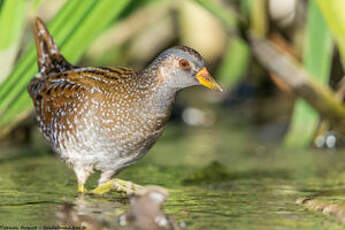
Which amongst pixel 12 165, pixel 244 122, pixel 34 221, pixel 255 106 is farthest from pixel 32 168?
pixel 255 106

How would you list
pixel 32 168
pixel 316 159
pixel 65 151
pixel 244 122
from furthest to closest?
pixel 244 122, pixel 316 159, pixel 32 168, pixel 65 151

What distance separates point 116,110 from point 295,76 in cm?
174

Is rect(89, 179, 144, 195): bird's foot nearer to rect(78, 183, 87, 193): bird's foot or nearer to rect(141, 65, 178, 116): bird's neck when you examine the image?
rect(78, 183, 87, 193): bird's foot

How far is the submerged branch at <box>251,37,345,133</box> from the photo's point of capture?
5.13 meters

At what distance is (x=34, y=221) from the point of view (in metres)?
3.21

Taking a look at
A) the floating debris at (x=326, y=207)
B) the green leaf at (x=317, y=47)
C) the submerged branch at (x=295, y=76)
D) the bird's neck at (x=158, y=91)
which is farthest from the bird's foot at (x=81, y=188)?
the green leaf at (x=317, y=47)

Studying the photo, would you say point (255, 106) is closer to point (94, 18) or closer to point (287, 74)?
point (287, 74)

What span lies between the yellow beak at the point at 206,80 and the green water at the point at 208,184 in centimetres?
59

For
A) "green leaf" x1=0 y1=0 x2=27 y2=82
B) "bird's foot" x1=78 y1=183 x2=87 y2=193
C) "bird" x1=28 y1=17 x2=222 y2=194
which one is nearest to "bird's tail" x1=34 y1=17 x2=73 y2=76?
"green leaf" x1=0 y1=0 x2=27 y2=82

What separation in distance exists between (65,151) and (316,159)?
6.63 ft

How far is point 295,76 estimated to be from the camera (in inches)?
205

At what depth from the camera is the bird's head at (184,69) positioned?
3801 millimetres

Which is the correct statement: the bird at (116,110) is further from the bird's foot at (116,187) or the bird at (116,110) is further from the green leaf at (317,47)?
the green leaf at (317,47)

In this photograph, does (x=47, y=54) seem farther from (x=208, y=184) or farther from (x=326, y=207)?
(x=326, y=207)
